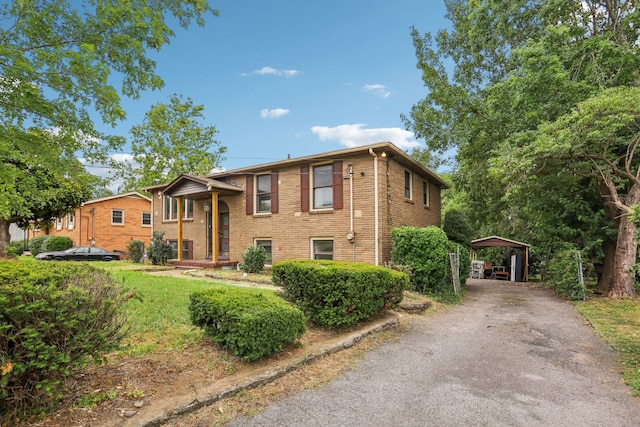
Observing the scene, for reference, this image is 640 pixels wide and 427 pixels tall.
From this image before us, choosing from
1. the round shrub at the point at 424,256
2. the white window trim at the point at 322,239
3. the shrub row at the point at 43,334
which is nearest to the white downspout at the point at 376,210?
the round shrub at the point at 424,256

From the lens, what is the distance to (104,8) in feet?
11.1

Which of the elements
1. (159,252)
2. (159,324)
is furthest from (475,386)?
(159,252)

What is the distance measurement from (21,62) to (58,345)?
242 centimetres

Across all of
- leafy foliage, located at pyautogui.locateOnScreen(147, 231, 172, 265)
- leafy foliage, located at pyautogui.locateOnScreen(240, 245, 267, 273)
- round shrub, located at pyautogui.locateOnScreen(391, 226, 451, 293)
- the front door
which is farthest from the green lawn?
leafy foliage, located at pyautogui.locateOnScreen(147, 231, 172, 265)

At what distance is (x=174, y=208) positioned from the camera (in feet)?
55.8

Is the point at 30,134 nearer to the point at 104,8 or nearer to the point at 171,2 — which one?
the point at 104,8

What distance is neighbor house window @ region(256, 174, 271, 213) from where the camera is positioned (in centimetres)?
1325

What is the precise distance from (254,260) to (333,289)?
7276 millimetres

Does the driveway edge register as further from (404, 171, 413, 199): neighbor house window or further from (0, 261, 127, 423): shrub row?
(404, 171, 413, 199): neighbor house window

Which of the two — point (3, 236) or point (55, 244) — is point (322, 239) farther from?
point (55, 244)

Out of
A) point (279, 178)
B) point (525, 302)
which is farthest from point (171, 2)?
point (525, 302)

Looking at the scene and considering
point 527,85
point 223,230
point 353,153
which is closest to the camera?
point 527,85

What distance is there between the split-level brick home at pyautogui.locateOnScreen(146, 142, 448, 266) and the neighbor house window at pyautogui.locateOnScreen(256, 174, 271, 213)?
40mm

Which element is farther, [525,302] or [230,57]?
[230,57]
